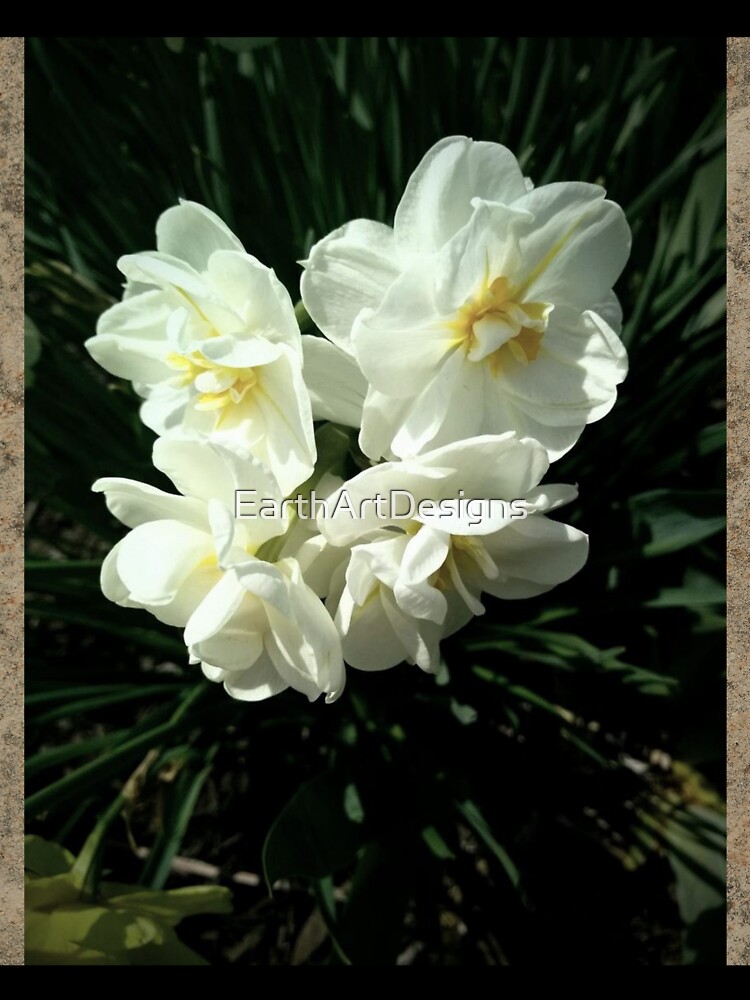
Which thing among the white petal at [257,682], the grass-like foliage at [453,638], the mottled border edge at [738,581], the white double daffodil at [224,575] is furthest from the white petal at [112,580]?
the mottled border edge at [738,581]

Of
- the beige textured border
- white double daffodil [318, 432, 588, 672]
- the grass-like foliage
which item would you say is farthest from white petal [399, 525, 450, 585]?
the beige textured border

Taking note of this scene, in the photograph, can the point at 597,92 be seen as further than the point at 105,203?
Yes

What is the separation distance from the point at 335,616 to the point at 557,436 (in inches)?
8.7

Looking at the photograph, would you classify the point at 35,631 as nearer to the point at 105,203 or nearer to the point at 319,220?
the point at 105,203

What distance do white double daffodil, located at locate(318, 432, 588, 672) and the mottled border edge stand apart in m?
0.29

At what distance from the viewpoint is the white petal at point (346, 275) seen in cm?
55

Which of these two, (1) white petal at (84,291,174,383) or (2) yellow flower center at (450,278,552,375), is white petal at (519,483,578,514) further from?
(1) white petal at (84,291,174,383)

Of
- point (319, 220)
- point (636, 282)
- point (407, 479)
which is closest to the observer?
point (407, 479)

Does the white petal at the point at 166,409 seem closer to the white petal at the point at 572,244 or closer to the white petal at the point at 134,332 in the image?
the white petal at the point at 134,332

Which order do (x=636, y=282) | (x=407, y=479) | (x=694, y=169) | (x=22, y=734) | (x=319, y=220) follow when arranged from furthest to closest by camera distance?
(x=636, y=282), (x=694, y=169), (x=319, y=220), (x=22, y=734), (x=407, y=479)

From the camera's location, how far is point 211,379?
59 centimetres

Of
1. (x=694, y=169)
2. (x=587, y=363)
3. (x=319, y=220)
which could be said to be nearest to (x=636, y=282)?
(x=694, y=169)

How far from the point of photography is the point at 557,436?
0.59 metres

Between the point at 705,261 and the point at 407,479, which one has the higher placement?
the point at 705,261
